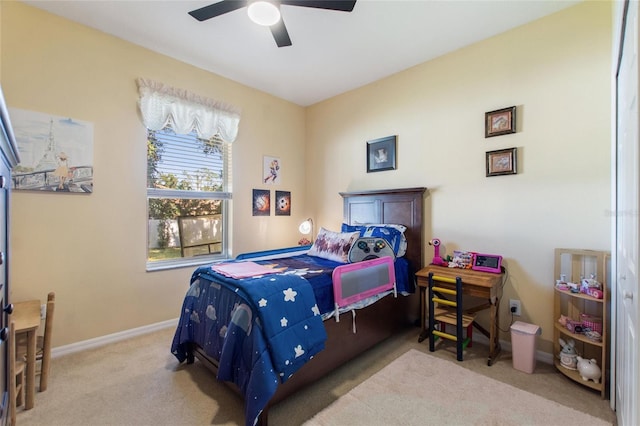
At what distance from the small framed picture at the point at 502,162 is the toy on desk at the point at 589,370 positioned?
4.84 ft

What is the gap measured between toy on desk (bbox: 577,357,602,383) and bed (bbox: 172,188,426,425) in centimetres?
132

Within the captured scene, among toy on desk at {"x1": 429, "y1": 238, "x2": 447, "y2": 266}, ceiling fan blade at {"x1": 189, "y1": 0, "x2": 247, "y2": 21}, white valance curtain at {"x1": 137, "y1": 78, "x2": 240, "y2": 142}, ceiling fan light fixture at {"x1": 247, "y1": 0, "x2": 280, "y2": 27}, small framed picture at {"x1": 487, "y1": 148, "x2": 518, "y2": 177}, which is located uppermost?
ceiling fan blade at {"x1": 189, "y1": 0, "x2": 247, "y2": 21}

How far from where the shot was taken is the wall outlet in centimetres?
244

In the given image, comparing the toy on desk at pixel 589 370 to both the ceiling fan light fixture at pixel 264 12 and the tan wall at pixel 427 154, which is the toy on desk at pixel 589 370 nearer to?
the tan wall at pixel 427 154

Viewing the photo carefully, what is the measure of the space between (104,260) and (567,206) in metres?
3.99

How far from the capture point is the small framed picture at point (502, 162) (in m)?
2.44

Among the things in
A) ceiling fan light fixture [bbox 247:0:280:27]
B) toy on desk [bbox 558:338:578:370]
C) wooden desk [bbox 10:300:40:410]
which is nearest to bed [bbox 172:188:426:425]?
wooden desk [bbox 10:300:40:410]

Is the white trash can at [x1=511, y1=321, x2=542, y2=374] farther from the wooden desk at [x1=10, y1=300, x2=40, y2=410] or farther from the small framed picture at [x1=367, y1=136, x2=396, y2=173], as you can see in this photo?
the wooden desk at [x1=10, y1=300, x2=40, y2=410]

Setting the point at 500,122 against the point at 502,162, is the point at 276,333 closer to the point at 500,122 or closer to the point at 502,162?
the point at 502,162

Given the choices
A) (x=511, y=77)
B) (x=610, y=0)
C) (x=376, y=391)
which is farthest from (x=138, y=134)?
(x=610, y=0)

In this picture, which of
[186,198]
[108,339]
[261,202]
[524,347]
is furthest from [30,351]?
[524,347]

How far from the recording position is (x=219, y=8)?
192cm

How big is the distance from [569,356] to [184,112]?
403 cm

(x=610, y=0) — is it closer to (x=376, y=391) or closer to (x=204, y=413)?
(x=376, y=391)
